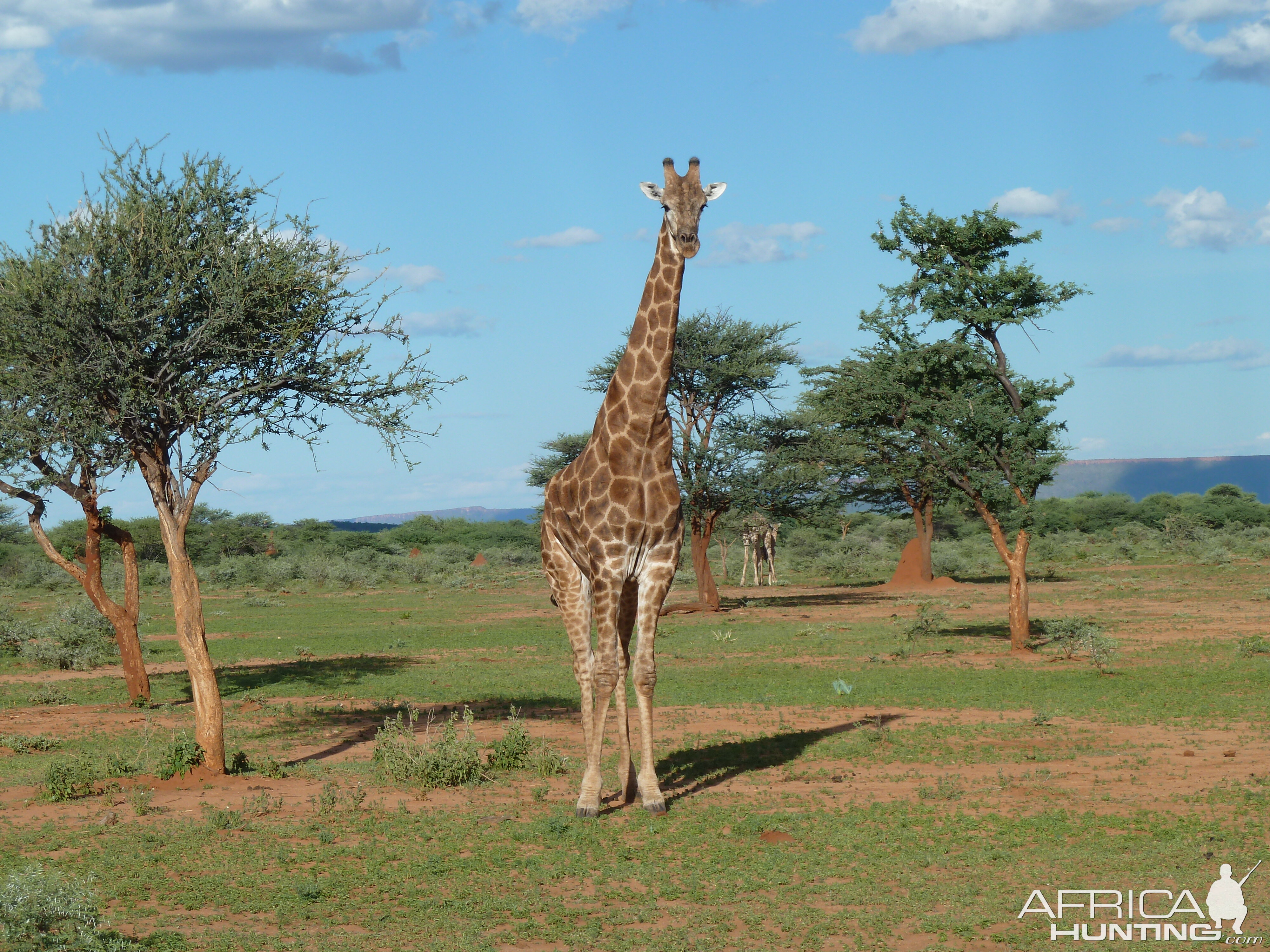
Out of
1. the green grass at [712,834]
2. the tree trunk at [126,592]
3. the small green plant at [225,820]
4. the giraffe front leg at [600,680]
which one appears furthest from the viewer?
the tree trunk at [126,592]

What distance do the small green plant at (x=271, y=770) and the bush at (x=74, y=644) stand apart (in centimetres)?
1294

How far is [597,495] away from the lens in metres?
10.5

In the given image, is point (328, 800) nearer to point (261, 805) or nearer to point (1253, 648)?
point (261, 805)

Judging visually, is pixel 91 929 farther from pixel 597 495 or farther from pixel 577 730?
pixel 577 730

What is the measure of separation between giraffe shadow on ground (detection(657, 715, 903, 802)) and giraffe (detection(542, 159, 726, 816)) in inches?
38.2

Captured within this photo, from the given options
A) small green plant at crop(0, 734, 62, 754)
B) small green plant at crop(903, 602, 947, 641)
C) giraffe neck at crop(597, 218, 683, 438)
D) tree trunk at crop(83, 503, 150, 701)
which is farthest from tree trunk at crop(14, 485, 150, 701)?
small green plant at crop(903, 602, 947, 641)

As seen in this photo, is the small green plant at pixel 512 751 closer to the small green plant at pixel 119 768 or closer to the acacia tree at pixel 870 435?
the small green plant at pixel 119 768

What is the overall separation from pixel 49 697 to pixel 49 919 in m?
14.0

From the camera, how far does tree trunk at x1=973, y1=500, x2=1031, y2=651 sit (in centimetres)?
2186

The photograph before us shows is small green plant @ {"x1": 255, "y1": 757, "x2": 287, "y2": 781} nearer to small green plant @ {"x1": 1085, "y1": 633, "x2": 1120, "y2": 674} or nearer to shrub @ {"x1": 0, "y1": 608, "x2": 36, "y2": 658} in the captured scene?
small green plant @ {"x1": 1085, "y1": 633, "x2": 1120, "y2": 674}

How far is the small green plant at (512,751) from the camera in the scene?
491 inches

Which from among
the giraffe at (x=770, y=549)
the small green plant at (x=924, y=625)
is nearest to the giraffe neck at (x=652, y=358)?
the small green plant at (x=924, y=625)

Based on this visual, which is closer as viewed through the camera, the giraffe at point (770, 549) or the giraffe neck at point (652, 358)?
the giraffe neck at point (652, 358)

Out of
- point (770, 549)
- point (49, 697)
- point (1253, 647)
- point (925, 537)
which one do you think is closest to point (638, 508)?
point (49, 697)
